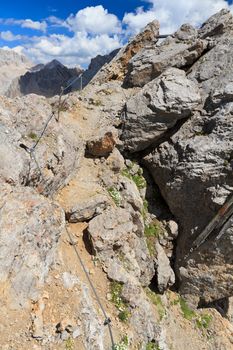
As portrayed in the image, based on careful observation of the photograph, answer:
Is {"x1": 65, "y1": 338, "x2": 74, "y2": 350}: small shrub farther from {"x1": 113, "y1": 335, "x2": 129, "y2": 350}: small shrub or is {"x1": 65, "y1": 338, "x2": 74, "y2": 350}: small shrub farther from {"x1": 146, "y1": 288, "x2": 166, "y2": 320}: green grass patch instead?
{"x1": 146, "y1": 288, "x2": 166, "y2": 320}: green grass patch

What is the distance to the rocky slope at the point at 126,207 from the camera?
477 inches

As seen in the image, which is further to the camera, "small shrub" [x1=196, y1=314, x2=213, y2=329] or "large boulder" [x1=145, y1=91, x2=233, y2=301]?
"small shrub" [x1=196, y1=314, x2=213, y2=329]

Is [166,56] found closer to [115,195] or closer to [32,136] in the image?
[115,195]

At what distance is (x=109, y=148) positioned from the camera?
20672mm

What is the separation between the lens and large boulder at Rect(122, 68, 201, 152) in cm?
2056

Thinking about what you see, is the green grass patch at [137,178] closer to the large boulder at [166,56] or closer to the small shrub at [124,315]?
the large boulder at [166,56]

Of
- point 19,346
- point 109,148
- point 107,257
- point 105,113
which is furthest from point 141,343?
point 105,113

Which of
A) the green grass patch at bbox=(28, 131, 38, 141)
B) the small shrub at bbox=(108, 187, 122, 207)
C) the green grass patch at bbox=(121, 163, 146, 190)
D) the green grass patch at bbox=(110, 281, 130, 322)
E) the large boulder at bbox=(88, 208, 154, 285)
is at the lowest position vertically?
the green grass patch at bbox=(110, 281, 130, 322)

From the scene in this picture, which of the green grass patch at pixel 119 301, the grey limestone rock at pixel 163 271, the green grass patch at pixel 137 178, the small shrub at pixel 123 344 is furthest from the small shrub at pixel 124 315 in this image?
the green grass patch at pixel 137 178

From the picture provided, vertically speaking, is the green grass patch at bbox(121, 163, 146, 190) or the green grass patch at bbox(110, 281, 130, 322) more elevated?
the green grass patch at bbox(121, 163, 146, 190)

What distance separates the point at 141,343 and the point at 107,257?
3.76 metres

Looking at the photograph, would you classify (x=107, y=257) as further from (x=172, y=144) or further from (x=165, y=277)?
(x=172, y=144)

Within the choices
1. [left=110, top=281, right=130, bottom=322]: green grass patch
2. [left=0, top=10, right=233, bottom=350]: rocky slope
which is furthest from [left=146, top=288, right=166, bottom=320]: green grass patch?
[left=110, top=281, right=130, bottom=322]: green grass patch

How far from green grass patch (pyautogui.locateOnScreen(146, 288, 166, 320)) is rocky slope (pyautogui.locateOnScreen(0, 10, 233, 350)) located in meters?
0.10
